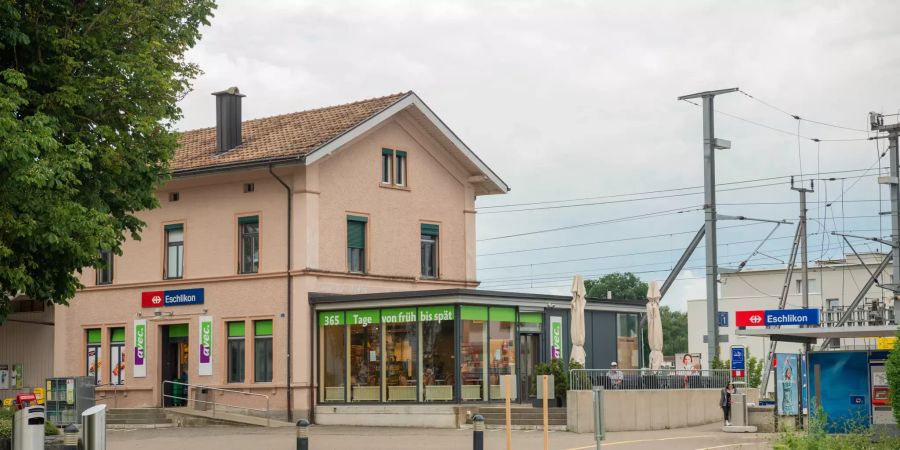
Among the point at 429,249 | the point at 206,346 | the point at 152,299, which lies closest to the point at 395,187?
the point at 429,249

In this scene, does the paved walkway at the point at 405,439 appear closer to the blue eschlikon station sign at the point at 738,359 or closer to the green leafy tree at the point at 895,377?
the blue eschlikon station sign at the point at 738,359

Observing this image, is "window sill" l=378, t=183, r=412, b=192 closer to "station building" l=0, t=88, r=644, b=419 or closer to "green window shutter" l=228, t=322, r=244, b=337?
"station building" l=0, t=88, r=644, b=419

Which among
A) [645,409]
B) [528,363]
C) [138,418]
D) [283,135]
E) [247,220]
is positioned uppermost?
[283,135]

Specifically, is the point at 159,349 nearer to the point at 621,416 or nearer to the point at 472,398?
the point at 472,398

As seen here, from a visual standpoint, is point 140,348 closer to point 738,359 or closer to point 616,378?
point 616,378

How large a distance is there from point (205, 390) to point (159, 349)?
7.93 ft

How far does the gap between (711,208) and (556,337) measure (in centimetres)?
619

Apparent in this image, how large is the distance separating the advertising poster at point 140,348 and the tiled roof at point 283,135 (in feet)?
16.3

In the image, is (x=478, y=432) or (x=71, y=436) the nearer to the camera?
(x=71, y=436)

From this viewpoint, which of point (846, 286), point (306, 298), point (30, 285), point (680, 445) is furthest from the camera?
point (846, 286)

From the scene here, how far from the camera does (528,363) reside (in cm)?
3653

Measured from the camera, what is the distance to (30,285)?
63.7 ft

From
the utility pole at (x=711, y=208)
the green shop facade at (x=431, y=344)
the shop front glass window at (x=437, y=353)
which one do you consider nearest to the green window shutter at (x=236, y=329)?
the green shop facade at (x=431, y=344)

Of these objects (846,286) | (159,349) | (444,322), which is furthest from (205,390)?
(846,286)
